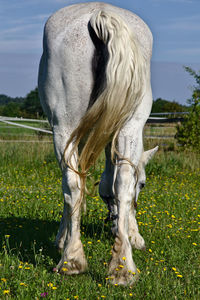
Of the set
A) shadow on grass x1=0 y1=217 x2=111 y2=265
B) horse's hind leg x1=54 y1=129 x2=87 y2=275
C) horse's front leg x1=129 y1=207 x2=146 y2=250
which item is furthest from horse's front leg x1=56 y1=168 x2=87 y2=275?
horse's front leg x1=129 y1=207 x2=146 y2=250

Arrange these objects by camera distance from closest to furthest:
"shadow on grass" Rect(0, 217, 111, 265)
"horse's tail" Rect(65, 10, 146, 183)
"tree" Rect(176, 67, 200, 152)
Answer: "horse's tail" Rect(65, 10, 146, 183)
"shadow on grass" Rect(0, 217, 111, 265)
"tree" Rect(176, 67, 200, 152)

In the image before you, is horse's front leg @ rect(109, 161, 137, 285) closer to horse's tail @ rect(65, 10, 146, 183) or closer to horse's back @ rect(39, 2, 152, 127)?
horse's tail @ rect(65, 10, 146, 183)

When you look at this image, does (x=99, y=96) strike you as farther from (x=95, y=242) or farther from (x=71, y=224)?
(x=95, y=242)

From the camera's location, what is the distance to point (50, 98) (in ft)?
9.77

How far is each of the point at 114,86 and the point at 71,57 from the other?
1.23ft

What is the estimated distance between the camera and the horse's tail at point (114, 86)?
8.85 feet

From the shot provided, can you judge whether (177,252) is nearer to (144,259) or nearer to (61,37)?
(144,259)

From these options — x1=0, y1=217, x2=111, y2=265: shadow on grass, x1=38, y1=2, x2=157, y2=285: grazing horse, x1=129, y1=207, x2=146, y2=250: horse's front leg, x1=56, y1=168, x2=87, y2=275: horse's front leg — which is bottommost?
x1=0, y1=217, x2=111, y2=265: shadow on grass

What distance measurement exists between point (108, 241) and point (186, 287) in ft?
3.83

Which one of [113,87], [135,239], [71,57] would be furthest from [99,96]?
[135,239]

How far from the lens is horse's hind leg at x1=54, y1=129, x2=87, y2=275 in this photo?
9.87 feet

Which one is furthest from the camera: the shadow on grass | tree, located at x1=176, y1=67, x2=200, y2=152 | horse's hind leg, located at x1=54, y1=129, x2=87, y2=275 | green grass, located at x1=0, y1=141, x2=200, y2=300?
tree, located at x1=176, y1=67, x2=200, y2=152

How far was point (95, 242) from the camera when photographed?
3.98 meters

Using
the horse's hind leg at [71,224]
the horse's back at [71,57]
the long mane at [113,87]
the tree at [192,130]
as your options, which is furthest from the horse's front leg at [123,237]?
the tree at [192,130]
